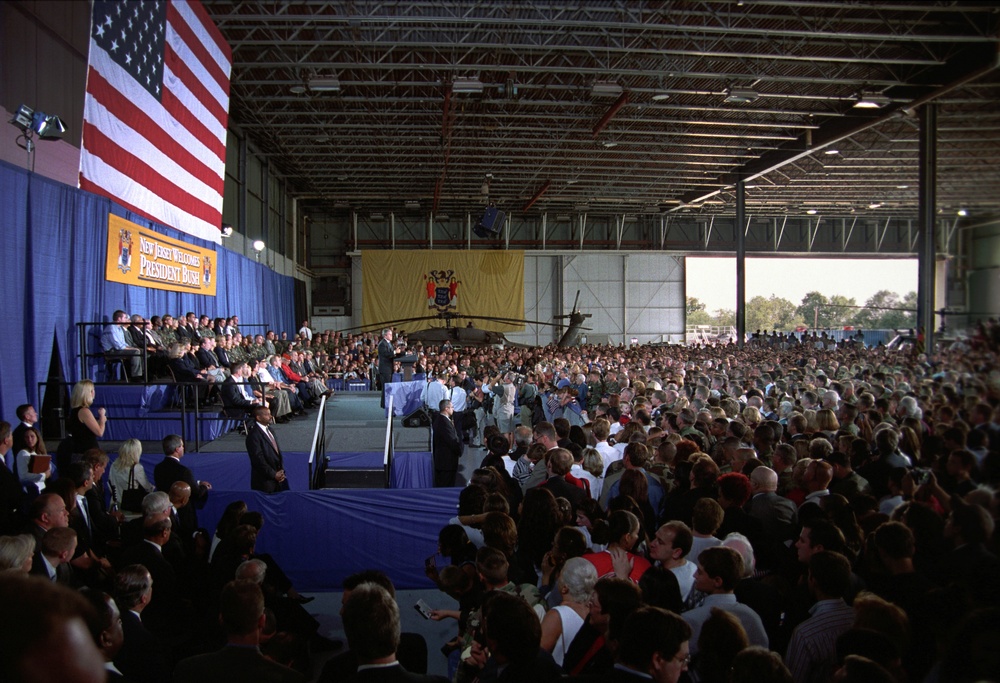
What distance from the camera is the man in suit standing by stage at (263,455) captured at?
6.45m

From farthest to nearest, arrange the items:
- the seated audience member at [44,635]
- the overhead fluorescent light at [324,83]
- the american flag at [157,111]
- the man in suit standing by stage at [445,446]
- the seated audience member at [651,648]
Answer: the overhead fluorescent light at [324,83]
the american flag at [157,111]
the man in suit standing by stage at [445,446]
the seated audience member at [651,648]
the seated audience member at [44,635]

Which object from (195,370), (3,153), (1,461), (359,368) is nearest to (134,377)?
(195,370)

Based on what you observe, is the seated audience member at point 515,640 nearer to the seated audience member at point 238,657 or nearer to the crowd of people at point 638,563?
the crowd of people at point 638,563

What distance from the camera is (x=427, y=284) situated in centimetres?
3042

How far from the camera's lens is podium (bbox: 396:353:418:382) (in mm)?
13617

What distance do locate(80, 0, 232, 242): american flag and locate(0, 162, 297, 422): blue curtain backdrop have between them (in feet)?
1.66

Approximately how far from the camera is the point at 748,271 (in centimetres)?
3716

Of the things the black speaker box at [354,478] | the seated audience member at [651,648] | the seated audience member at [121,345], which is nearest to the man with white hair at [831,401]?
the seated audience member at [651,648]

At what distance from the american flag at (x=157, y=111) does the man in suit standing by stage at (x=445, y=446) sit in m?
5.55

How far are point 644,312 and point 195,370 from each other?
2748 cm

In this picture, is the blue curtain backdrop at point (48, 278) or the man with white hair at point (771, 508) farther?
the blue curtain backdrop at point (48, 278)

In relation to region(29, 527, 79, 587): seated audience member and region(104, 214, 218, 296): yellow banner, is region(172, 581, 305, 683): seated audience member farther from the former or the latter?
region(104, 214, 218, 296): yellow banner

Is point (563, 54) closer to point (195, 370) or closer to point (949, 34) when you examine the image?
point (949, 34)

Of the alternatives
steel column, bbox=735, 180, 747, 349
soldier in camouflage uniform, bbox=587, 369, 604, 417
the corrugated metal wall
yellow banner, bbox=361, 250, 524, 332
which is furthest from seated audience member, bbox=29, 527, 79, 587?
the corrugated metal wall
